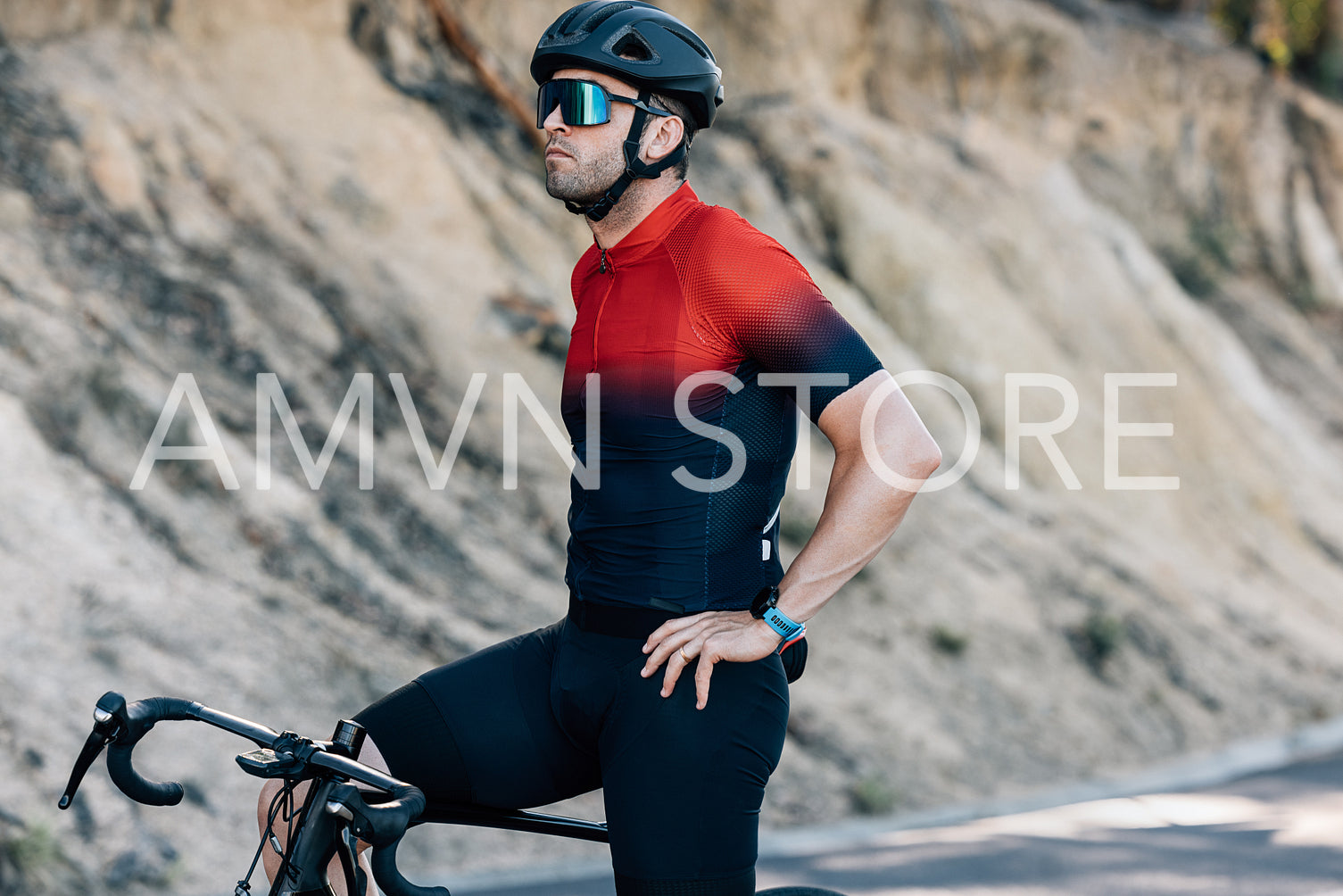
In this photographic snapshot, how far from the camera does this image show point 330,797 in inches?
84.4

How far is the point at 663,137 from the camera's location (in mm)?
2764

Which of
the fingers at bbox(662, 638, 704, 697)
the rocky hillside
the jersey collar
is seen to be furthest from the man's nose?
the rocky hillside

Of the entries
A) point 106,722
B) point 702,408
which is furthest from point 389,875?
point 702,408

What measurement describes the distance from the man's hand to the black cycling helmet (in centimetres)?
104

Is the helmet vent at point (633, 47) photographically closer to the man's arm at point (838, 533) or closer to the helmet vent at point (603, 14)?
the helmet vent at point (603, 14)

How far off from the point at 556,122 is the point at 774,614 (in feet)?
3.56

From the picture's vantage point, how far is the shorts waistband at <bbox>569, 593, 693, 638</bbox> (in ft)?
8.46

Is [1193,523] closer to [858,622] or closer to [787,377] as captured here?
[858,622]

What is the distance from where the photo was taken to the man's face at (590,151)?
8.89ft

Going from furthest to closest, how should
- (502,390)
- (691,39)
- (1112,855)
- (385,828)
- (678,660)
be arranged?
(502,390) < (1112,855) < (691,39) < (678,660) < (385,828)

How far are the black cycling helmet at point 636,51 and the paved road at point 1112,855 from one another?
15.7 feet

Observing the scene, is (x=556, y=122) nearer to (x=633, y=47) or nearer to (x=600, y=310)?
(x=633, y=47)

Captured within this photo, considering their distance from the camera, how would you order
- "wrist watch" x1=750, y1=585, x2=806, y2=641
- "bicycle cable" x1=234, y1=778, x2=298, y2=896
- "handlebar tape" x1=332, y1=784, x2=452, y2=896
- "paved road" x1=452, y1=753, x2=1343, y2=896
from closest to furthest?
"handlebar tape" x1=332, y1=784, x2=452, y2=896 < "bicycle cable" x1=234, y1=778, x2=298, y2=896 < "wrist watch" x1=750, y1=585, x2=806, y2=641 < "paved road" x1=452, y1=753, x2=1343, y2=896

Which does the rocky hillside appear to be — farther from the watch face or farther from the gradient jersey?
the watch face
